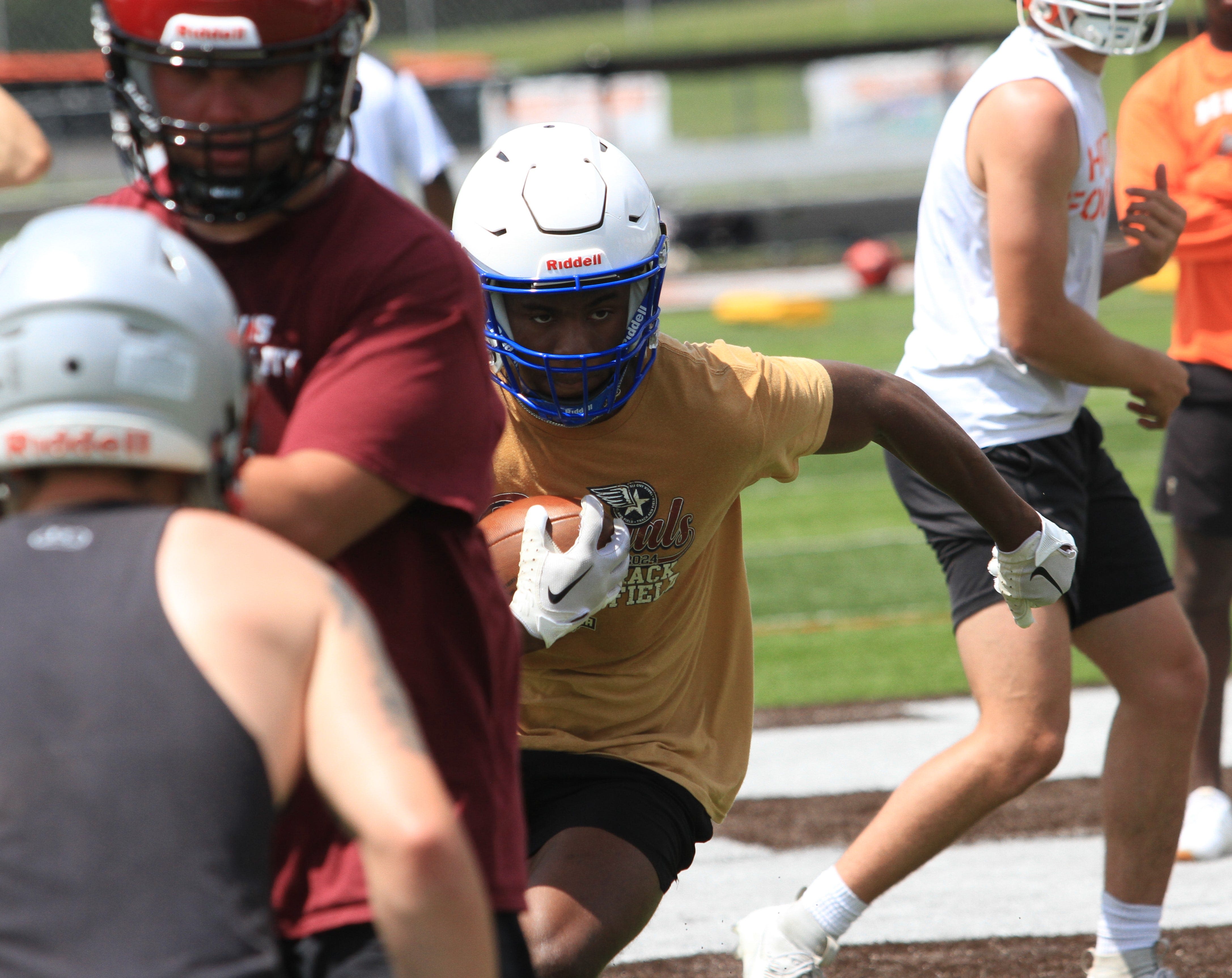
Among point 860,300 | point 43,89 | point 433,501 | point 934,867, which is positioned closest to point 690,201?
point 860,300

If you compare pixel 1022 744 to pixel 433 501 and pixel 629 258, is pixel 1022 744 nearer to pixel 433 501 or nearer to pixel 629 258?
pixel 629 258

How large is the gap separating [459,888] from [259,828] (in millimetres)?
224

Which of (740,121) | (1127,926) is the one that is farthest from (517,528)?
(740,121)

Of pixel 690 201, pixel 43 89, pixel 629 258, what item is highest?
pixel 629 258

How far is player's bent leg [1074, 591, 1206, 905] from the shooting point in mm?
3902

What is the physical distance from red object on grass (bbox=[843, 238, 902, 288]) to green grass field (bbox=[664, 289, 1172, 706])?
8686 mm

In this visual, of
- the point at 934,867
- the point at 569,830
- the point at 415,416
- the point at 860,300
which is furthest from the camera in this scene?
the point at 860,300

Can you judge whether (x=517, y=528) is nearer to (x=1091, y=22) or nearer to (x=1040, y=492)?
(x=1040, y=492)

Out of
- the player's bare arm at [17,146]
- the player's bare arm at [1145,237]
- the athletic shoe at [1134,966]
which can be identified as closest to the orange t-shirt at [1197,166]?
the player's bare arm at [1145,237]

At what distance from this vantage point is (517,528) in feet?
10.3

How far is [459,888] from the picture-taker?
1.65m

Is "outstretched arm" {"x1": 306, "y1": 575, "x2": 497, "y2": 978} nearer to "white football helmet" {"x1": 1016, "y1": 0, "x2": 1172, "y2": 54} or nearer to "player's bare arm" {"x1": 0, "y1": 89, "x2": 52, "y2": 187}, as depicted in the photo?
"player's bare arm" {"x1": 0, "y1": 89, "x2": 52, "y2": 187}

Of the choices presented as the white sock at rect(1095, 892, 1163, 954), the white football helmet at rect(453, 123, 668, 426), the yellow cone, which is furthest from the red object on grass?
the white football helmet at rect(453, 123, 668, 426)

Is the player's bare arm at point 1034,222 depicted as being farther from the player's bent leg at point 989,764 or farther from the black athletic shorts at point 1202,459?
the black athletic shorts at point 1202,459
